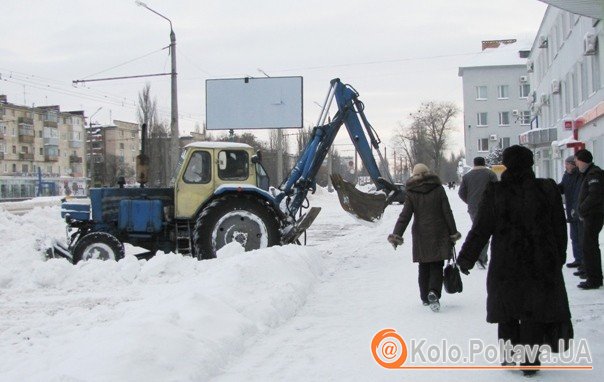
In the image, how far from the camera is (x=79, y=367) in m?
4.81

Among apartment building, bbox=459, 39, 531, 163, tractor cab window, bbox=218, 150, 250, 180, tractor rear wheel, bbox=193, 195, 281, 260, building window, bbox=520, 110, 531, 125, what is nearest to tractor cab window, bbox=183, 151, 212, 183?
tractor cab window, bbox=218, 150, 250, 180

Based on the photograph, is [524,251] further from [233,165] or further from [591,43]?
[591,43]

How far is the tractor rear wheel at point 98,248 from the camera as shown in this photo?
37.6 feet

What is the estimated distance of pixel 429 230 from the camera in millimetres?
7625

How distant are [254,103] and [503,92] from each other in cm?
5365

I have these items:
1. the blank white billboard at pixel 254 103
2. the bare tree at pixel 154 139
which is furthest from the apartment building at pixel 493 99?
the blank white billboard at pixel 254 103

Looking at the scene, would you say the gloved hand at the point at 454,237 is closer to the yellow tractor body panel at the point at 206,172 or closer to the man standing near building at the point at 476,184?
the man standing near building at the point at 476,184

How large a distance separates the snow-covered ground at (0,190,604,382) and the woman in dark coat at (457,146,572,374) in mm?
446

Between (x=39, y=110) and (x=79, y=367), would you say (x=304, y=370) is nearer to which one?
(x=79, y=367)

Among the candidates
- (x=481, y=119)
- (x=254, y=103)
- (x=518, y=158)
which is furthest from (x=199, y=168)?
(x=481, y=119)

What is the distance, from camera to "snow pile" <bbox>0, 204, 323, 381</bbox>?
199 inches

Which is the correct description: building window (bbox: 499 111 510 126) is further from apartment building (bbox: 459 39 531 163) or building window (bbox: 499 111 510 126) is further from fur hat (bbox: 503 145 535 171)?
fur hat (bbox: 503 145 535 171)

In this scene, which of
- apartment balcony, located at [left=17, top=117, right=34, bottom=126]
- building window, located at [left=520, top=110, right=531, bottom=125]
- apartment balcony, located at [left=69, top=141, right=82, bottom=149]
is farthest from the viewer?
apartment balcony, located at [left=69, top=141, right=82, bottom=149]

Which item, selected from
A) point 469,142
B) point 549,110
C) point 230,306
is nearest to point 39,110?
point 469,142
